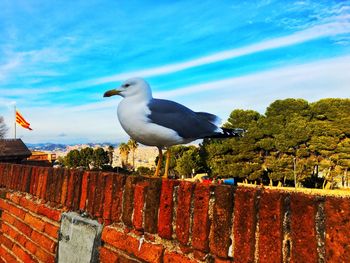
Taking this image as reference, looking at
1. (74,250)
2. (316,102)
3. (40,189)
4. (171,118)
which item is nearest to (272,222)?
(171,118)

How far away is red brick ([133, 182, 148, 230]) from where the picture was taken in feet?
7.55

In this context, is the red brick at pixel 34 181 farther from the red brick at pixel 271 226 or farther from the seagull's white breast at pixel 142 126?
the red brick at pixel 271 226

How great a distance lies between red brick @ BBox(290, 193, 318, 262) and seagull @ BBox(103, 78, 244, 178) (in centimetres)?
154

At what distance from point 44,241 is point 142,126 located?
158 cm

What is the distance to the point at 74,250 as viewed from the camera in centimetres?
282

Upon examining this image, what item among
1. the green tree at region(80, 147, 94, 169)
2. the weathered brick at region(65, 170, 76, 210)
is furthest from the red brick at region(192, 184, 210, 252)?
the green tree at region(80, 147, 94, 169)

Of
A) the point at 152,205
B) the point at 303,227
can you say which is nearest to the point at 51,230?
the point at 152,205

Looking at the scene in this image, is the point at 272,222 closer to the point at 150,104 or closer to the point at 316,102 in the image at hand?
the point at 150,104

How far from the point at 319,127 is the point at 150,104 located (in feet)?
137

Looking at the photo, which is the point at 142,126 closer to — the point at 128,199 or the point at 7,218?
the point at 128,199

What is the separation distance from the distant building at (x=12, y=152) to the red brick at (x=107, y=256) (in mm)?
12750

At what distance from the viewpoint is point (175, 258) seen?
6.57 ft

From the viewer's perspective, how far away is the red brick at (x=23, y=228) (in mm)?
3721

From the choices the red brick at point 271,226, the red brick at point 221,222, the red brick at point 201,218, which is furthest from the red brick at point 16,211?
the red brick at point 271,226
